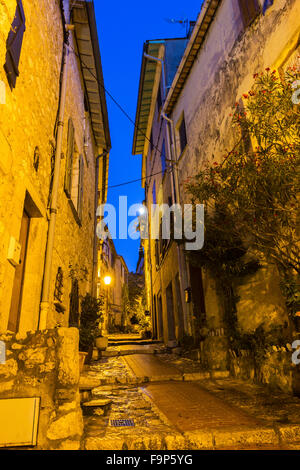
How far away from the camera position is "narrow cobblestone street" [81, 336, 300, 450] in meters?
2.32

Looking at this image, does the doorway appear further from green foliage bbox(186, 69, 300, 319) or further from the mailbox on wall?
the mailbox on wall

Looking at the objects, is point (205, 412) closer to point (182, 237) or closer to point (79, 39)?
point (182, 237)

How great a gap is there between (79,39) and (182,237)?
20.2 feet

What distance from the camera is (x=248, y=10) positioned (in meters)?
5.82

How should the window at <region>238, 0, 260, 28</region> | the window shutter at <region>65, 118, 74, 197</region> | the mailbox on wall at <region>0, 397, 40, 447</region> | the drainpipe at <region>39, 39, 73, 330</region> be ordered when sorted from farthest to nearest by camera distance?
the window shutter at <region>65, 118, 74, 197</region>, the window at <region>238, 0, 260, 28</region>, the drainpipe at <region>39, 39, 73, 330</region>, the mailbox on wall at <region>0, 397, 40, 447</region>

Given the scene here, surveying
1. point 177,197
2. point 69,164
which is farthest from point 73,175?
point 177,197

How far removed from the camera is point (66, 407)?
2.32m

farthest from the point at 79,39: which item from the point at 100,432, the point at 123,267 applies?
the point at 123,267

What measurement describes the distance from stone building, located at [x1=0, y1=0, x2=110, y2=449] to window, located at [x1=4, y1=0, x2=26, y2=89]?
1 centimetres

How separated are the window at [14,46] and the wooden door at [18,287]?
6.50 ft

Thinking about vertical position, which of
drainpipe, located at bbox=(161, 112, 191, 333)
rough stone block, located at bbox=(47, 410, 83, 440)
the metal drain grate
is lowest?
the metal drain grate

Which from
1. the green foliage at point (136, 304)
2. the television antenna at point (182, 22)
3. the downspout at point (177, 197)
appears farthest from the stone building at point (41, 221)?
the green foliage at point (136, 304)

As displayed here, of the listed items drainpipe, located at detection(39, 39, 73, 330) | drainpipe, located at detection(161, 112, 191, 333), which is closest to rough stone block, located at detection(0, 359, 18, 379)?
drainpipe, located at detection(39, 39, 73, 330)

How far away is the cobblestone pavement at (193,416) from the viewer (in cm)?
232
